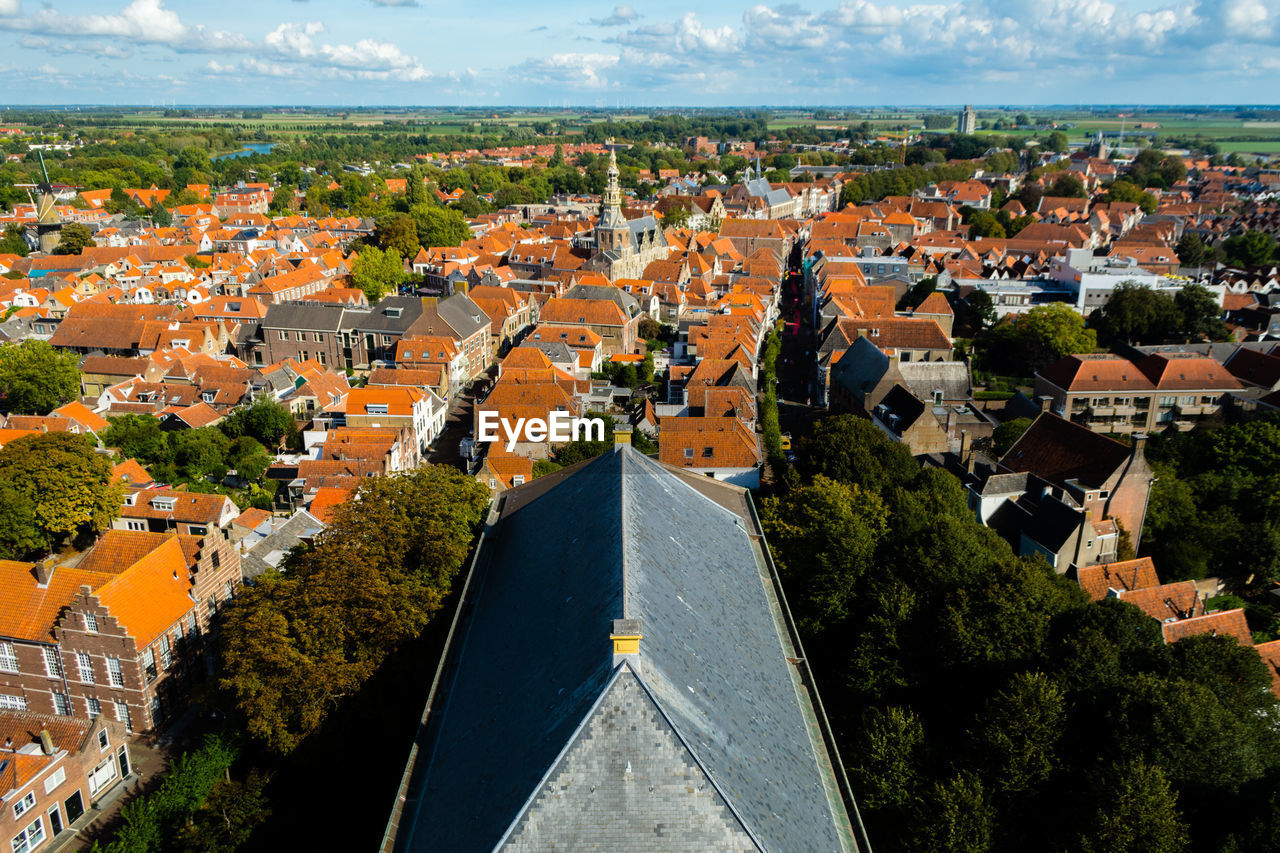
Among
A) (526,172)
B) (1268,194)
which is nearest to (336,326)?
(526,172)

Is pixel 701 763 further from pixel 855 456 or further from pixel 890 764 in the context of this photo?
pixel 855 456

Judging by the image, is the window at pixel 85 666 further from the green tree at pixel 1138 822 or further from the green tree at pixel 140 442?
the green tree at pixel 1138 822

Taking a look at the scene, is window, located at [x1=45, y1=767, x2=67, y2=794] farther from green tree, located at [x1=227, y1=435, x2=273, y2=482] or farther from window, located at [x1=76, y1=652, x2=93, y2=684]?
green tree, located at [x1=227, y1=435, x2=273, y2=482]

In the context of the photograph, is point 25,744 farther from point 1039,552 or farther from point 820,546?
point 1039,552

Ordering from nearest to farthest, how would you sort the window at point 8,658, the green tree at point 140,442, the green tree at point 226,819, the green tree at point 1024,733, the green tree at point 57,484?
the green tree at point 1024,733
the green tree at point 226,819
the window at point 8,658
the green tree at point 57,484
the green tree at point 140,442

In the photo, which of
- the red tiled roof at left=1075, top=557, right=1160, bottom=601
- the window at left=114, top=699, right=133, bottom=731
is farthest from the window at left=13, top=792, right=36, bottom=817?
the red tiled roof at left=1075, top=557, right=1160, bottom=601

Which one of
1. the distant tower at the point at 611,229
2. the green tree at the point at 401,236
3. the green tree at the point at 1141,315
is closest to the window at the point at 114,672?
the distant tower at the point at 611,229
